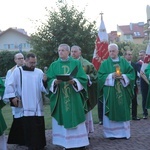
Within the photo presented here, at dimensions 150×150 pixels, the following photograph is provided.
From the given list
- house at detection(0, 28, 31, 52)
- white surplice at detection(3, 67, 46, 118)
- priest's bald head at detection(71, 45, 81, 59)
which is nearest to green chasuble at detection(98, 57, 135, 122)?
priest's bald head at detection(71, 45, 81, 59)

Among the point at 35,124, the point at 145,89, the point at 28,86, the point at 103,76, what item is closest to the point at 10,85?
the point at 28,86

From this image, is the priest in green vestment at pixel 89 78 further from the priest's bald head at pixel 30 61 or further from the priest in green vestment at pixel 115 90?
the priest's bald head at pixel 30 61

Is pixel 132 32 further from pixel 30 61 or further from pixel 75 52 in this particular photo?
pixel 30 61

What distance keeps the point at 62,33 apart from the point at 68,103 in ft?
41.0

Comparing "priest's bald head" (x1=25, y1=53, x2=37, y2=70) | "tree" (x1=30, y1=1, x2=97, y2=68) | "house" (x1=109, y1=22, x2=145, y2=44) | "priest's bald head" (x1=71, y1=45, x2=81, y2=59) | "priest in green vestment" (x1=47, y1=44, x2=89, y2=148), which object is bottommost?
"priest in green vestment" (x1=47, y1=44, x2=89, y2=148)

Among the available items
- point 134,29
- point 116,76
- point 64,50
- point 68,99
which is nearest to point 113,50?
point 116,76

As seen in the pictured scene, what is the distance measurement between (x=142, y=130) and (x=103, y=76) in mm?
1985

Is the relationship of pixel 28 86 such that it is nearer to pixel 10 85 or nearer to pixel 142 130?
pixel 10 85

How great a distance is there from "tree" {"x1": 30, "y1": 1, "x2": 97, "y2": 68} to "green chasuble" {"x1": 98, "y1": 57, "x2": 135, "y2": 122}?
10.8m

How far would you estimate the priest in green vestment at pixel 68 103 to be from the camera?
271 inches

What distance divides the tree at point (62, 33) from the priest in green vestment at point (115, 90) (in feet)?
35.5

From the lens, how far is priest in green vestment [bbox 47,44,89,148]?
6883 millimetres

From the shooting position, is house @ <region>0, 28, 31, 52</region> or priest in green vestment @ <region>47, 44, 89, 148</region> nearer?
priest in green vestment @ <region>47, 44, 89, 148</region>

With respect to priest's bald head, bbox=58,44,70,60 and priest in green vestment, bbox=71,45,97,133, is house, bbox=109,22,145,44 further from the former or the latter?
priest's bald head, bbox=58,44,70,60
